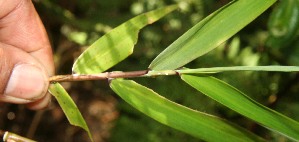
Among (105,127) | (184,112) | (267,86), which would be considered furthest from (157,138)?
(184,112)

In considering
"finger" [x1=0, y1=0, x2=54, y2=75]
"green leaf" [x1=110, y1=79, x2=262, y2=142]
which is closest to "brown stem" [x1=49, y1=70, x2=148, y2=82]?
"green leaf" [x1=110, y1=79, x2=262, y2=142]

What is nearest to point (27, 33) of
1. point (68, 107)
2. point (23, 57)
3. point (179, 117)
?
point (23, 57)

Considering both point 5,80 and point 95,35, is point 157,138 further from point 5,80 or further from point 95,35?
point 5,80

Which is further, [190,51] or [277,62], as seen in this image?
[277,62]

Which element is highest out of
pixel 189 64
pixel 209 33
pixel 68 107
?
pixel 209 33

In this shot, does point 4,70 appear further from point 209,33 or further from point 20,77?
point 209,33

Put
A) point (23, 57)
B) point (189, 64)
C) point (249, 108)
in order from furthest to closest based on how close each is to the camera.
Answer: point (189, 64) → point (23, 57) → point (249, 108)

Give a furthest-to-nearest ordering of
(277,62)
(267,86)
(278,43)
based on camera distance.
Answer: (267,86)
(277,62)
(278,43)
